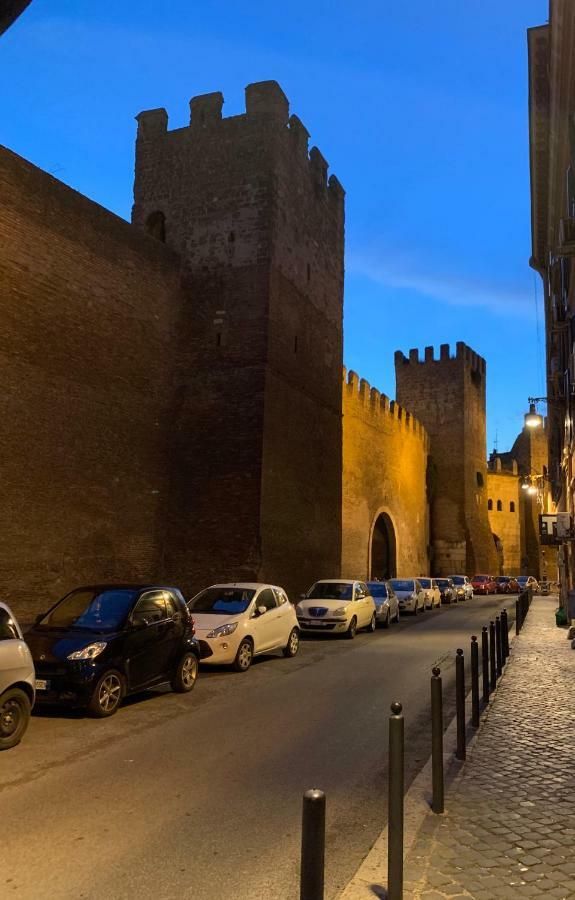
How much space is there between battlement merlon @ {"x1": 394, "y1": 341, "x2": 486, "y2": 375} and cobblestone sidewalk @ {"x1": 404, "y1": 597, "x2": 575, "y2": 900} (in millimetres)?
44261

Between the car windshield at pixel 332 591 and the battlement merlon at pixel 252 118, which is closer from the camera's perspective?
the car windshield at pixel 332 591

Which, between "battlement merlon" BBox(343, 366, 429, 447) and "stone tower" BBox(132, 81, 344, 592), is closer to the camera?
"stone tower" BBox(132, 81, 344, 592)

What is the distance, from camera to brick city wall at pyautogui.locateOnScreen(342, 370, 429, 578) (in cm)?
3278

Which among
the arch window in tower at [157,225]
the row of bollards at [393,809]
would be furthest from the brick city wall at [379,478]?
the row of bollards at [393,809]

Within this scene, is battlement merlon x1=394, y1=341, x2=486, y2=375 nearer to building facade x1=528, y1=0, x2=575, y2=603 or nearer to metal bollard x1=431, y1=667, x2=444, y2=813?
building facade x1=528, y1=0, x2=575, y2=603

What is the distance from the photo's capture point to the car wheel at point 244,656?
452 inches

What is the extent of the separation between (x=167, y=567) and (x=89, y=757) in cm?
1420

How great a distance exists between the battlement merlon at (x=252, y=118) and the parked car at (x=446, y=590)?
726 inches

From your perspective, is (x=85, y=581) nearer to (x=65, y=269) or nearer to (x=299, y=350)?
(x=65, y=269)

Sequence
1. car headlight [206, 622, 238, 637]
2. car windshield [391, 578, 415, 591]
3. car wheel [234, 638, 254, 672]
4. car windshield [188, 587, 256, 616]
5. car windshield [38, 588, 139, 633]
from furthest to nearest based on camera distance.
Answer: car windshield [391, 578, 415, 591] < car windshield [188, 587, 256, 616] < car wheel [234, 638, 254, 672] < car headlight [206, 622, 238, 637] < car windshield [38, 588, 139, 633]

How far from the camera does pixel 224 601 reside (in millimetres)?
12406

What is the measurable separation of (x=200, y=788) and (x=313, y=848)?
3.15 metres

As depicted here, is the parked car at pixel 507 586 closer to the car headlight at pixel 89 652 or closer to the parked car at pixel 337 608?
the parked car at pixel 337 608

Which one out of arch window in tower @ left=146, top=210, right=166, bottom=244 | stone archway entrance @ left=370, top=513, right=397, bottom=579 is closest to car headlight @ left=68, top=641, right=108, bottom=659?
arch window in tower @ left=146, top=210, right=166, bottom=244
